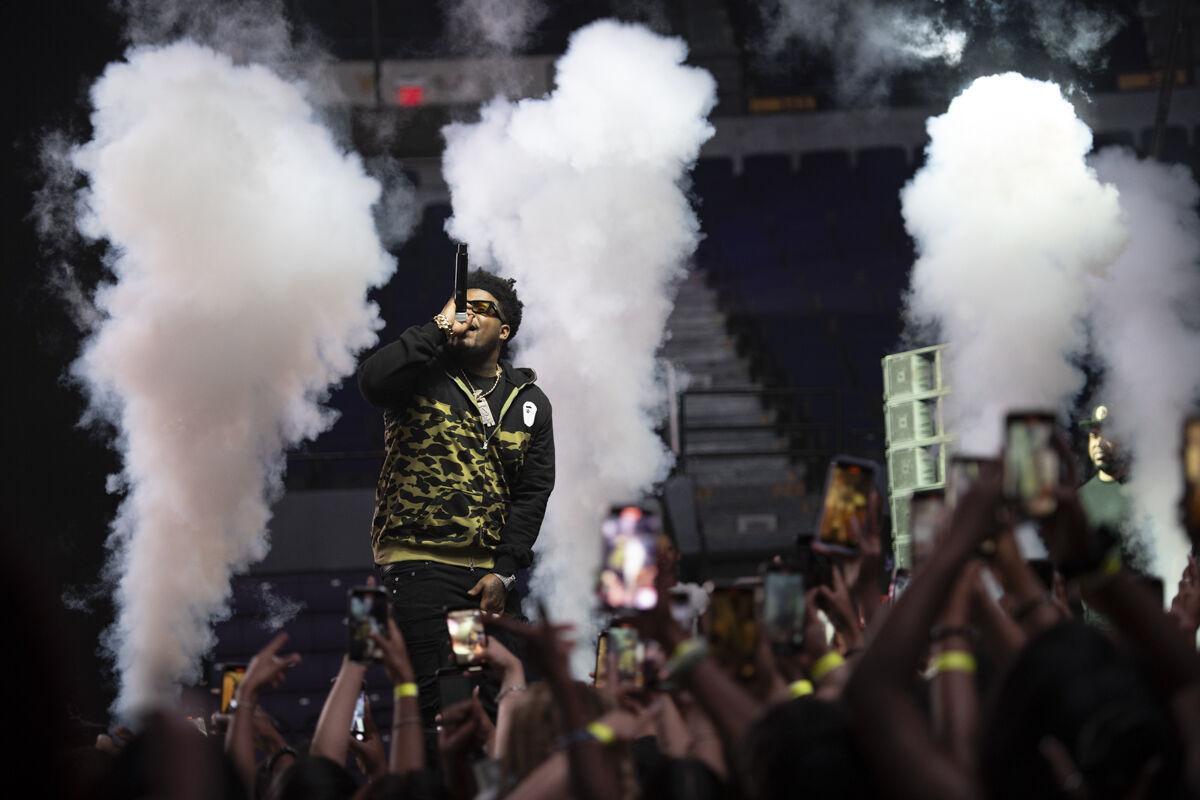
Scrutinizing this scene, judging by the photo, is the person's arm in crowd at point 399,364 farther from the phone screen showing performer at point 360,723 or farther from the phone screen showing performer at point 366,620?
the phone screen showing performer at point 366,620

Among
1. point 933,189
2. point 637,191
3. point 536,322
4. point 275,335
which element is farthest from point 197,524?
point 933,189

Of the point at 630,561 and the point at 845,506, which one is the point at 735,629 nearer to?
the point at 630,561

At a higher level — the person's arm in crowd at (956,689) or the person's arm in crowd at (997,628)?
the person's arm in crowd at (997,628)

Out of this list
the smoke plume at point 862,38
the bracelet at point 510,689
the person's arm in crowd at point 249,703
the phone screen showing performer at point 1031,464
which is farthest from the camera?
the smoke plume at point 862,38

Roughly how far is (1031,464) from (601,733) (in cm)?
72

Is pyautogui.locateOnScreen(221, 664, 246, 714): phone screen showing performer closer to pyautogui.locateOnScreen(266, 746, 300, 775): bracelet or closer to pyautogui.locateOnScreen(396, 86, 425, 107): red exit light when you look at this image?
pyautogui.locateOnScreen(266, 746, 300, 775): bracelet

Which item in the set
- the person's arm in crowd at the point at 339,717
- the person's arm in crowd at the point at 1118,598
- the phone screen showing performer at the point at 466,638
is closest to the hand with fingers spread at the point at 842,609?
the person's arm in crowd at the point at 1118,598

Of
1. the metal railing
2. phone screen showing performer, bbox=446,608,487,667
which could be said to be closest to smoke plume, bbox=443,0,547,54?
the metal railing

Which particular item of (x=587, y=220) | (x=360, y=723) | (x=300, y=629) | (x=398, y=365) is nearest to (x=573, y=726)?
(x=360, y=723)

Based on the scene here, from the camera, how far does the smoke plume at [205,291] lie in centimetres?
750

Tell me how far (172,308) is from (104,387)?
1.56 metres

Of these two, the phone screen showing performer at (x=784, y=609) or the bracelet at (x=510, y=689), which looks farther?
the bracelet at (x=510, y=689)

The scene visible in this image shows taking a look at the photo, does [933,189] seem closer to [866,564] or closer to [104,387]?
[104,387]

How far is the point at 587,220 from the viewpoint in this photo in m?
9.22
